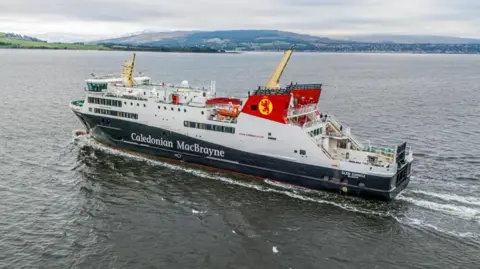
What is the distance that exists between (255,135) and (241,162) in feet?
9.64

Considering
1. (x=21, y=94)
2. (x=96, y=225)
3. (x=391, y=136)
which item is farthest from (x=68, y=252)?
(x=21, y=94)

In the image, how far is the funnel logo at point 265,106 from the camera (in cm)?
3659

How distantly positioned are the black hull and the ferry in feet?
0.26

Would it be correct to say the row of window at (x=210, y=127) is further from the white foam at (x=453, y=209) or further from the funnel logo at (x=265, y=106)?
the white foam at (x=453, y=209)

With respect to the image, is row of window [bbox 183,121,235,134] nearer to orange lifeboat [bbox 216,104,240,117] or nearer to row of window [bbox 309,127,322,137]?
orange lifeboat [bbox 216,104,240,117]

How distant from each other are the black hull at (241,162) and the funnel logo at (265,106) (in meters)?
3.92

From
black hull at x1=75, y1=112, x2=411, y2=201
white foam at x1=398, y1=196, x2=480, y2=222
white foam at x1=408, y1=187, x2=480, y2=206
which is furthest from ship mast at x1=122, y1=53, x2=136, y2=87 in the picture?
white foam at x1=408, y1=187, x2=480, y2=206

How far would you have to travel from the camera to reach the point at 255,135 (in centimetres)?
3766

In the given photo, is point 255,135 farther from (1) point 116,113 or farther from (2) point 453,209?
(2) point 453,209

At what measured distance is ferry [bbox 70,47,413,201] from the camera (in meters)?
34.8

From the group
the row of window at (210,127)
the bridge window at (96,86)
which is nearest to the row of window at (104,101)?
the bridge window at (96,86)

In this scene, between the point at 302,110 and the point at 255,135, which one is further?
the point at 302,110

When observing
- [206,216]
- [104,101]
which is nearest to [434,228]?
[206,216]

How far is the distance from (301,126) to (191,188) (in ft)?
35.1
